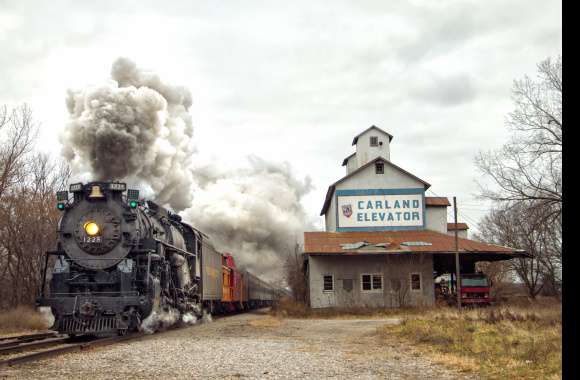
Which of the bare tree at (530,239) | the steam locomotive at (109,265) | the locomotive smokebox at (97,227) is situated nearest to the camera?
the steam locomotive at (109,265)

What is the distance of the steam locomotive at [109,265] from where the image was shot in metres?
14.6

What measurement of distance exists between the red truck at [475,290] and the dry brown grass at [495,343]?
11991 millimetres

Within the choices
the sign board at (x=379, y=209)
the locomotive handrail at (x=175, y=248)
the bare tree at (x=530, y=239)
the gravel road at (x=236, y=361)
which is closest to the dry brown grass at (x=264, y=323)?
the locomotive handrail at (x=175, y=248)

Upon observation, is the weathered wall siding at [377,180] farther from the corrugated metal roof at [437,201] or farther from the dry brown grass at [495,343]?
the dry brown grass at [495,343]

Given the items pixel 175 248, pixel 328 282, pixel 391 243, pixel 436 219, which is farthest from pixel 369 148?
pixel 175 248

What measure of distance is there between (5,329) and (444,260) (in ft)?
85.5

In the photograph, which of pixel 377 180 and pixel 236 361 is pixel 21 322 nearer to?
pixel 236 361

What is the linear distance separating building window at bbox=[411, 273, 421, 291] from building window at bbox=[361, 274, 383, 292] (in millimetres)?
1804

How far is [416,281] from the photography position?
112 feet

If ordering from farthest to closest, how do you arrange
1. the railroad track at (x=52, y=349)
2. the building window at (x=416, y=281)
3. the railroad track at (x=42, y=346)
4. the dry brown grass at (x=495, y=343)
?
the building window at (x=416, y=281)
the railroad track at (x=42, y=346)
the railroad track at (x=52, y=349)
the dry brown grass at (x=495, y=343)

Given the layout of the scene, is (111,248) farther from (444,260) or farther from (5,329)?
(444,260)

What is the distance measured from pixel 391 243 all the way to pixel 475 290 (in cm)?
531

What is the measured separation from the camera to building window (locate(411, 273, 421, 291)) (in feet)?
112
